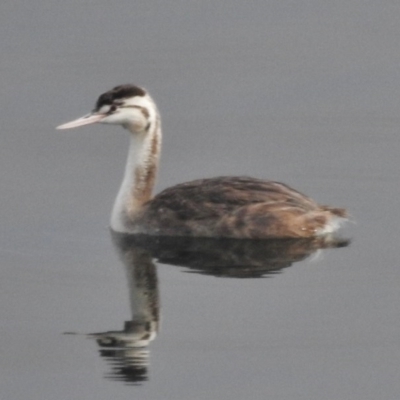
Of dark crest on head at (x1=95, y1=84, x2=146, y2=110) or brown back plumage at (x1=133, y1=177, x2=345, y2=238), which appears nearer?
brown back plumage at (x1=133, y1=177, x2=345, y2=238)

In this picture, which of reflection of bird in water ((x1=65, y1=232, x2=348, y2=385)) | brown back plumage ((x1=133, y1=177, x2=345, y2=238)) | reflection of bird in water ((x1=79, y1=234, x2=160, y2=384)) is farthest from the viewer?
brown back plumage ((x1=133, y1=177, x2=345, y2=238))

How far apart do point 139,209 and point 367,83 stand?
4.41m

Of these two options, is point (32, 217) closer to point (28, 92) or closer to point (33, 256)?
point (33, 256)

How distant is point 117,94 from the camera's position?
17.0 metres

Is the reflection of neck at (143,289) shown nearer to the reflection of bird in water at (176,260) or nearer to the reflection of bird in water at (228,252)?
the reflection of bird in water at (176,260)

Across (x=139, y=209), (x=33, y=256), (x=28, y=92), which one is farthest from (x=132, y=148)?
(x=28, y=92)

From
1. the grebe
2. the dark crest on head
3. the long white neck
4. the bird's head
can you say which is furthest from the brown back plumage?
the dark crest on head

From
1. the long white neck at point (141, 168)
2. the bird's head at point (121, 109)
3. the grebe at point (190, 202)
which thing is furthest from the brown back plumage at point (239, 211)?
the bird's head at point (121, 109)

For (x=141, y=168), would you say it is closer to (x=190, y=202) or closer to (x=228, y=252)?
(x=190, y=202)

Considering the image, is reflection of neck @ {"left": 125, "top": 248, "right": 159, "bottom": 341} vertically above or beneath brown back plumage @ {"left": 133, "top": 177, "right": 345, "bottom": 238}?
beneath

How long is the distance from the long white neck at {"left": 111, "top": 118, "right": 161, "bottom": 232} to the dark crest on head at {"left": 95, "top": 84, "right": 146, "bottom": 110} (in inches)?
14.6

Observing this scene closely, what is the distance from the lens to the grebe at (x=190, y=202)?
54.8 feet

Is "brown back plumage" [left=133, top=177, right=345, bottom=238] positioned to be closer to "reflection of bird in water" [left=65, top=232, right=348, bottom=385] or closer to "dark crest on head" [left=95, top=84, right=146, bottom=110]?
"reflection of bird in water" [left=65, top=232, right=348, bottom=385]

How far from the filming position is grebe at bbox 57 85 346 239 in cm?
1670
